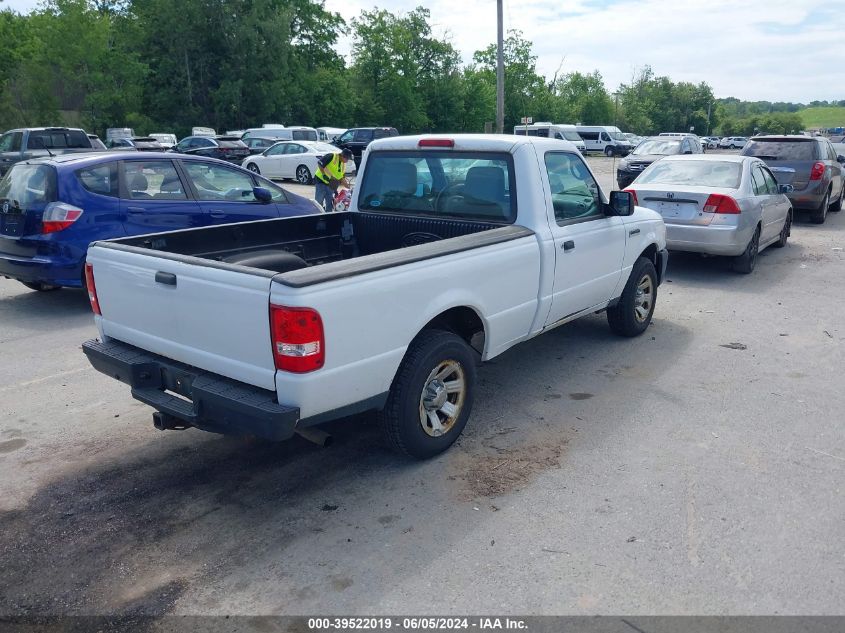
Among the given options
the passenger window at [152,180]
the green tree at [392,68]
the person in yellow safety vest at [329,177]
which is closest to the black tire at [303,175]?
the person in yellow safety vest at [329,177]

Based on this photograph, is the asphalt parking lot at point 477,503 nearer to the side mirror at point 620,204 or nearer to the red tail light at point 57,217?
the side mirror at point 620,204

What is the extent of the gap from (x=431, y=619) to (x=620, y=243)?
13.0ft

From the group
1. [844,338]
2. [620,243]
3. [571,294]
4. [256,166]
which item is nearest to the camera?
[571,294]

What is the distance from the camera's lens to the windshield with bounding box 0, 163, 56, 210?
7.44m

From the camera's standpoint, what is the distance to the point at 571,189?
5.47 metres

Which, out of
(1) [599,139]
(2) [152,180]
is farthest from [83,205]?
(1) [599,139]

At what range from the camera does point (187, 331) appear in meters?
3.73

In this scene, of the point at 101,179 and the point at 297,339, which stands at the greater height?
the point at 101,179

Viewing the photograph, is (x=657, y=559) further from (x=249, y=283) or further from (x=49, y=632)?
(x=49, y=632)

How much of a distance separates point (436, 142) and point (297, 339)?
8.70 ft

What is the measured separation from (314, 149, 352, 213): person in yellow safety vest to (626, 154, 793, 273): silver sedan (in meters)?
4.82

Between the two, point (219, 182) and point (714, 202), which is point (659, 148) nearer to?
point (714, 202)

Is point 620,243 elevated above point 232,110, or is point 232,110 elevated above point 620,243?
point 232,110

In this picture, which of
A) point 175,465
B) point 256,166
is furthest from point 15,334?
point 256,166
